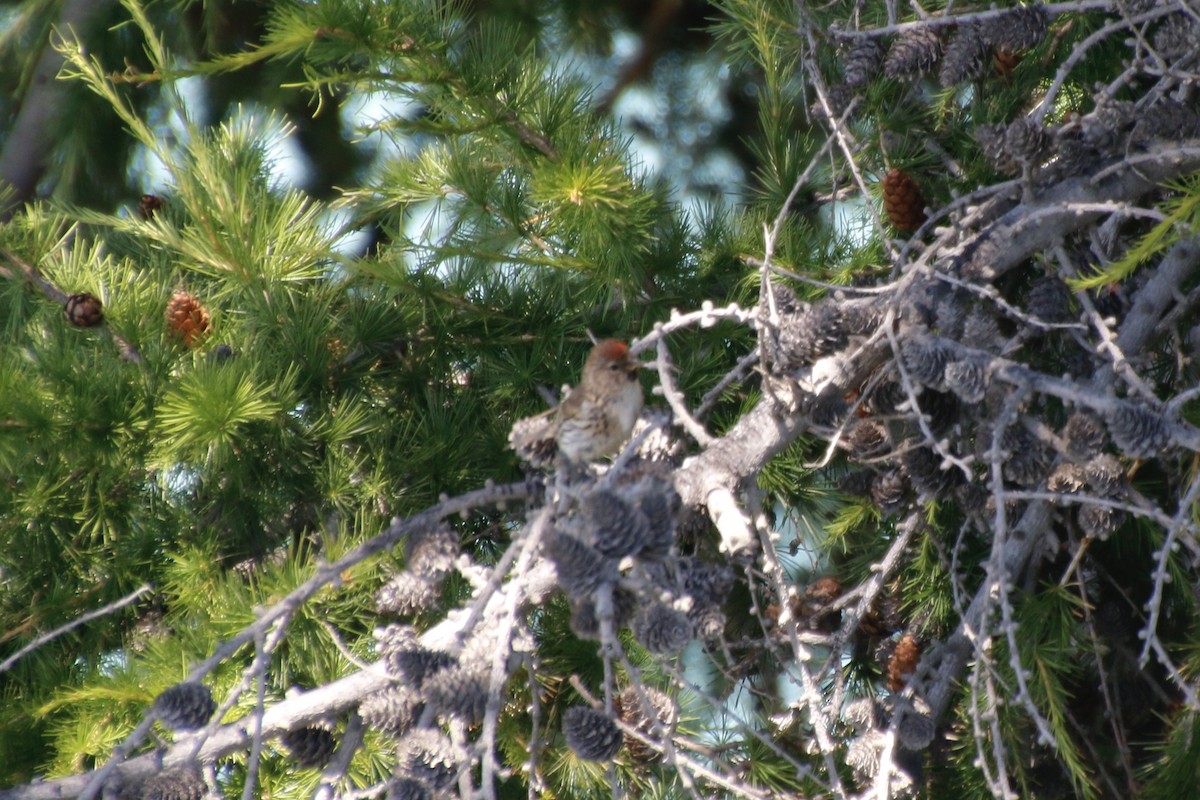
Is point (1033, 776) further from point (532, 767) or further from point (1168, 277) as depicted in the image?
point (532, 767)

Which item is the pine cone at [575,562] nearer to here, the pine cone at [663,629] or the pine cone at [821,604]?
the pine cone at [663,629]

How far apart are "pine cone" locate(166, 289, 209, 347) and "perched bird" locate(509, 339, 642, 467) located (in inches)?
20.1

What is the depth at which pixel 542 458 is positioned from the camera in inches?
53.4

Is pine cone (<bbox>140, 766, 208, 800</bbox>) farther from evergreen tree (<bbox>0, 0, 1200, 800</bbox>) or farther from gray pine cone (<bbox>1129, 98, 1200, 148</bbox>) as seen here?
gray pine cone (<bbox>1129, 98, 1200, 148</bbox>)

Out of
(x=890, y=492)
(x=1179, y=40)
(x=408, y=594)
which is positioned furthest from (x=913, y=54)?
(x=408, y=594)

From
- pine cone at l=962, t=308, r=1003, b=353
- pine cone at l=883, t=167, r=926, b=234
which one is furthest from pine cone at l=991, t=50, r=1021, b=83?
pine cone at l=962, t=308, r=1003, b=353

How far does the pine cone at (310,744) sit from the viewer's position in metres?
1.12

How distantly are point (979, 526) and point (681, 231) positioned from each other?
1.95 feet

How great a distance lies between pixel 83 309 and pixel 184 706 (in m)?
0.73

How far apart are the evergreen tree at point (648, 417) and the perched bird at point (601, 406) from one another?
4cm

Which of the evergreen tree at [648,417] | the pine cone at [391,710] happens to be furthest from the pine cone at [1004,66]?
the pine cone at [391,710]

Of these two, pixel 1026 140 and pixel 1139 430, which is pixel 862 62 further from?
pixel 1139 430

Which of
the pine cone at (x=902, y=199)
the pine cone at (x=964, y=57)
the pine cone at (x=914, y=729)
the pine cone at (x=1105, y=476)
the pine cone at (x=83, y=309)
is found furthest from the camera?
the pine cone at (x=902, y=199)

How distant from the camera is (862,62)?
1.51 meters
